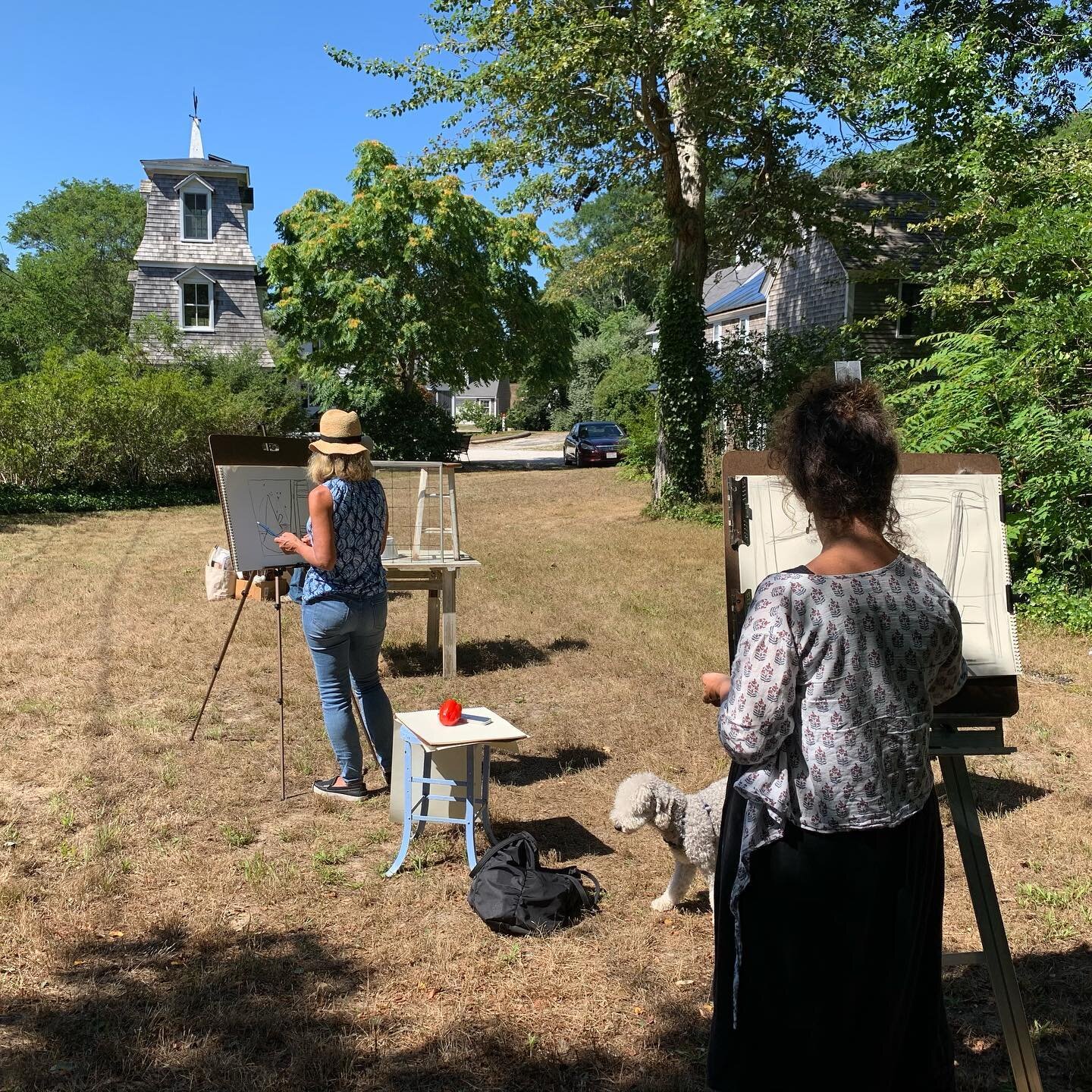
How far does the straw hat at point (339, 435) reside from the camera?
4.97 m

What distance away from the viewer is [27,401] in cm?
1848

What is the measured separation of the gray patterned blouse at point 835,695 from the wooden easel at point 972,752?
65cm

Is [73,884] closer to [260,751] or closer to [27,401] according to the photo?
[260,751]

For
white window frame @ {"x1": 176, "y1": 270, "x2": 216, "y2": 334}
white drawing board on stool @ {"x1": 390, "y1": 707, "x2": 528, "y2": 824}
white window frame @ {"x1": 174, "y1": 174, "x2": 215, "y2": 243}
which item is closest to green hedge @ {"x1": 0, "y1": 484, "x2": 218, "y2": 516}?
white window frame @ {"x1": 176, "y1": 270, "x2": 216, "y2": 334}

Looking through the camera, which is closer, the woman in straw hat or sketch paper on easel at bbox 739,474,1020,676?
sketch paper on easel at bbox 739,474,1020,676

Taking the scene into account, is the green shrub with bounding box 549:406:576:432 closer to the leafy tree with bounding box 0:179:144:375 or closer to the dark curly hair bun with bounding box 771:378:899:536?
the leafy tree with bounding box 0:179:144:375

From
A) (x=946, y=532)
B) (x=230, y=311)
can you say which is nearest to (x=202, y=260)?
(x=230, y=311)

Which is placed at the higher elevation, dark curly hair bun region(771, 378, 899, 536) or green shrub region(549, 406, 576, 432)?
green shrub region(549, 406, 576, 432)

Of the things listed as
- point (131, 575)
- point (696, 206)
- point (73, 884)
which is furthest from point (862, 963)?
point (696, 206)

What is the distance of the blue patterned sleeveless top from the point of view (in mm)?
4855

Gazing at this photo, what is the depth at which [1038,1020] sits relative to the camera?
341cm

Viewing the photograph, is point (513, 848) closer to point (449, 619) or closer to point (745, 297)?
point (449, 619)

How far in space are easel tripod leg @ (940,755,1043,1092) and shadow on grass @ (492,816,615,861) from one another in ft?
6.94

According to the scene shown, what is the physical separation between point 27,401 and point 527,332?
50.3 ft
